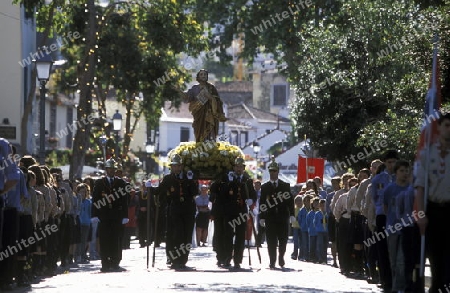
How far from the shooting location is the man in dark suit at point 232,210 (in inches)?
1070

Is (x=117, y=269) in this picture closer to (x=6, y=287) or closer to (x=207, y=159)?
(x=207, y=159)

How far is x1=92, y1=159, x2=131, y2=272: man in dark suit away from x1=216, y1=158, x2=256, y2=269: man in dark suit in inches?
77.6

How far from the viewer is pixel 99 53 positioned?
158ft

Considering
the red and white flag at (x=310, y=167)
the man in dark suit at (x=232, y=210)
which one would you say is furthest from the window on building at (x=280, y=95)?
the man in dark suit at (x=232, y=210)

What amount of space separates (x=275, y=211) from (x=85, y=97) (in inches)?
→ 571

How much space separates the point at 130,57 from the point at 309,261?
697 inches

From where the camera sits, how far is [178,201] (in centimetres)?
2689

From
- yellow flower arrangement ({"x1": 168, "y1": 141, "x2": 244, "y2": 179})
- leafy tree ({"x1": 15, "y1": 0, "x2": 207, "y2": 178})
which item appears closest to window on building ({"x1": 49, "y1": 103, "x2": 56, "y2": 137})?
leafy tree ({"x1": 15, "y1": 0, "x2": 207, "y2": 178})

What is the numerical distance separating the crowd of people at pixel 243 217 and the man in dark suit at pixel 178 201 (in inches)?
A: 0.7

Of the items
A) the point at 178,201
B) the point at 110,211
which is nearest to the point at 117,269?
the point at 110,211

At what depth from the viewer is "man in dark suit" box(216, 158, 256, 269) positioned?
27.2 m

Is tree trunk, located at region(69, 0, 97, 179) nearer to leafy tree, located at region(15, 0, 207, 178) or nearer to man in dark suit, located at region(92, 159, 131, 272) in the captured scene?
leafy tree, located at region(15, 0, 207, 178)

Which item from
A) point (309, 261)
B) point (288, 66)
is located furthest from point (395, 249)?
point (288, 66)

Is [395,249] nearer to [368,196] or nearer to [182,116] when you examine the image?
[368,196]
